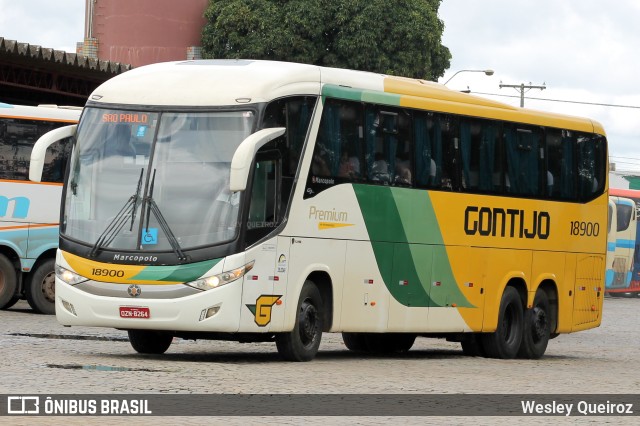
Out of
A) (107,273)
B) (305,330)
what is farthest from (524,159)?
(107,273)

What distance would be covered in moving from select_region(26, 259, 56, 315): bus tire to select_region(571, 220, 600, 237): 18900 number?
30.7 ft

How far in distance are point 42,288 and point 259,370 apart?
11.8m

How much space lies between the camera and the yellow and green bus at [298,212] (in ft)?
55.7

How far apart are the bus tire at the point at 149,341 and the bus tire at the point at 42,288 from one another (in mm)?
8683

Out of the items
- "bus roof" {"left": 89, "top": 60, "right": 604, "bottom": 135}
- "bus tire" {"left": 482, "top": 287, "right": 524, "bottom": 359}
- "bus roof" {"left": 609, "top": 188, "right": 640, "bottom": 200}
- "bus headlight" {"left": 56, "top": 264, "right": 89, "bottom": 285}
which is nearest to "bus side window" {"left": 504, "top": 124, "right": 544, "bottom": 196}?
"bus tire" {"left": 482, "top": 287, "right": 524, "bottom": 359}

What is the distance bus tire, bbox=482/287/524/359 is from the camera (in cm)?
2223

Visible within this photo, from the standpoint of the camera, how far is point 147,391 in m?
13.1

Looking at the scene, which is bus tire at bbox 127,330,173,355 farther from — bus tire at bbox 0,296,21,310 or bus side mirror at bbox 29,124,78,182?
bus tire at bbox 0,296,21,310

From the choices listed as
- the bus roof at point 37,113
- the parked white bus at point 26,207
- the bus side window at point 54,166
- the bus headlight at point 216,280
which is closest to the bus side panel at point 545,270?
the bus headlight at point 216,280

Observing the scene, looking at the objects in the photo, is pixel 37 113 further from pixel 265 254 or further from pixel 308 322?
pixel 265 254

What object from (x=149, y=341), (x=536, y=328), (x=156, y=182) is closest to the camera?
(x=156, y=182)

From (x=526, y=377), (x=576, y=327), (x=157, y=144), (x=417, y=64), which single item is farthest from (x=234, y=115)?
(x=417, y=64)

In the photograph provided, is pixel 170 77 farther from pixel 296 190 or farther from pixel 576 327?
pixel 576 327

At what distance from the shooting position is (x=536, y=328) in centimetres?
2316
